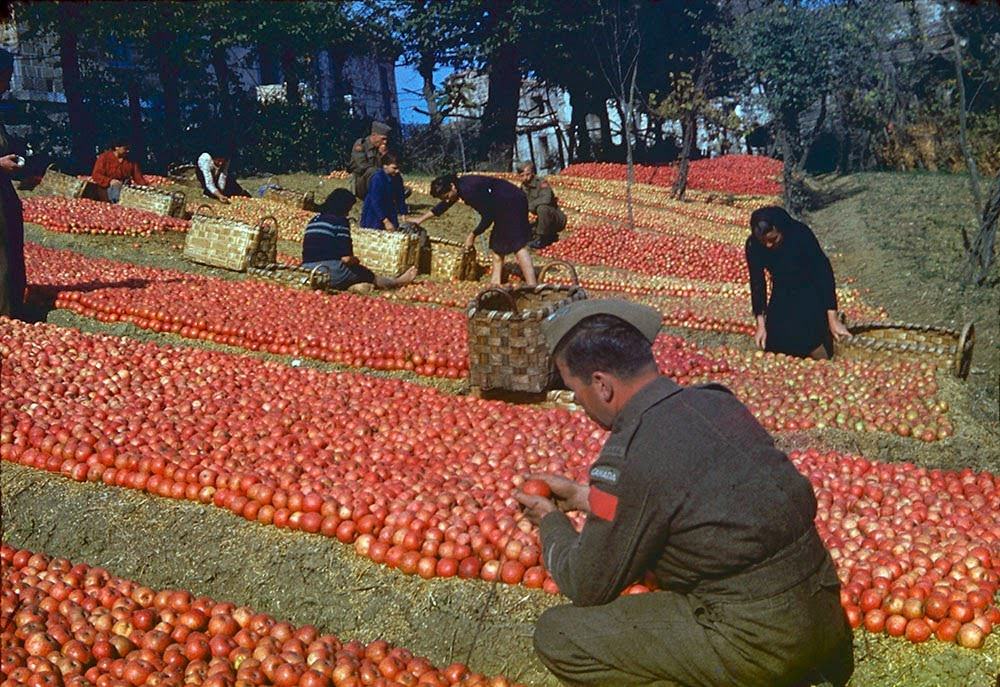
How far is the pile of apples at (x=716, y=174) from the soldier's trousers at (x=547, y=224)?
1312 cm

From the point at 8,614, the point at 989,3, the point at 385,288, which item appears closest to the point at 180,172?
the point at 385,288

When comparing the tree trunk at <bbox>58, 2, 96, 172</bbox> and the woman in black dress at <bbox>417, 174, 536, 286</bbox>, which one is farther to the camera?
the tree trunk at <bbox>58, 2, 96, 172</bbox>

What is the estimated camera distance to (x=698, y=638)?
3475 mm

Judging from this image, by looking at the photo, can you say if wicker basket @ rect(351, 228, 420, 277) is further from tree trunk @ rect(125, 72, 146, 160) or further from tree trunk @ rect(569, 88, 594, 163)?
tree trunk @ rect(569, 88, 594, 163)

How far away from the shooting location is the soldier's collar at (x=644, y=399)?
333 cm

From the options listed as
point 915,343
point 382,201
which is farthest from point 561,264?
point 382,201

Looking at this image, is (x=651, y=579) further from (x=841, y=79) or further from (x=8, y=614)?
(x=841, y=79)

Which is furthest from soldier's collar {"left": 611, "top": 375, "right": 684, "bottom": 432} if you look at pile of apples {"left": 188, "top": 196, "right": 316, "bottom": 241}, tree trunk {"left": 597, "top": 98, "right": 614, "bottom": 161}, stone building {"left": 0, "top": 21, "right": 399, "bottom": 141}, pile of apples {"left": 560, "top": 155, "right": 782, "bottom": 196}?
tree trunk {"left": 597, "top": 98, "right": 614, "bottom": 161}

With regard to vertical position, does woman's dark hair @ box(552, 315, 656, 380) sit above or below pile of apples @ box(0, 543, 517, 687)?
above

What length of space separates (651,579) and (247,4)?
4.21 metres

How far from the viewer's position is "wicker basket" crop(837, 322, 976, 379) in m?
8.93

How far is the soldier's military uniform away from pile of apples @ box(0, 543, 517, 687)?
1476 cm

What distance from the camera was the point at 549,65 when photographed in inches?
1335

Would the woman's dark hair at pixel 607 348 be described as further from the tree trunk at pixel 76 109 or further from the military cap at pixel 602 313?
the tree trunk at pixel 76 109
